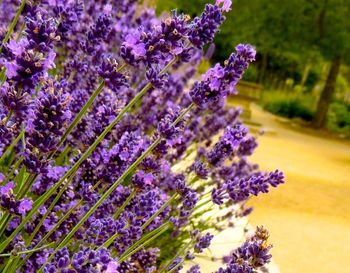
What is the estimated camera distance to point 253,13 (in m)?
16.4

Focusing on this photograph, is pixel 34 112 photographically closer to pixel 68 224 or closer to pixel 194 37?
pixel 194 37

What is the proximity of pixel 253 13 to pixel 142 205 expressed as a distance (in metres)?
15.1

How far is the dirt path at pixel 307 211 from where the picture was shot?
479 centimetres

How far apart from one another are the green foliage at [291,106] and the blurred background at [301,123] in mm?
32

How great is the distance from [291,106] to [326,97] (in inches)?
95.1

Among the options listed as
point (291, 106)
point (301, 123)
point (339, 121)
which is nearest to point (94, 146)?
point (339, 121)

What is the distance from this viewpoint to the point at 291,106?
1941 cm

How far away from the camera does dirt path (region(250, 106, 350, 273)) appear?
4.79 metres

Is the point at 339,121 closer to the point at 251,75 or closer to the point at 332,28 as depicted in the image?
the point at 332,28

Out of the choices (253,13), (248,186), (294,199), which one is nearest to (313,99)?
(253,13)

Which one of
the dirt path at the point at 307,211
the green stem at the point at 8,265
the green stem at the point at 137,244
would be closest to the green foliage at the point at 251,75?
the dirt path at the point at 307,211

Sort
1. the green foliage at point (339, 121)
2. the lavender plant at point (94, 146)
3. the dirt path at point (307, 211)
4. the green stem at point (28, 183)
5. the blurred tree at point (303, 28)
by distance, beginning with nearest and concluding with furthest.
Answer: the lavender plant at point (94, 146)
the green stem at point (28, 183)
the dirt path at point (307, 211)
the blurred tree at point (303, 28)
the green foliage at point (339, 121)

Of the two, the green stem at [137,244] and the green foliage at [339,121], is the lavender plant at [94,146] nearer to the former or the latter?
the green stem at [137,244]

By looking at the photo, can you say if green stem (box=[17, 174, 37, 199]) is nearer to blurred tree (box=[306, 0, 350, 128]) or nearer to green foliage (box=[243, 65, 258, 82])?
blurred tree (box=[306, 0, 350, 128])
